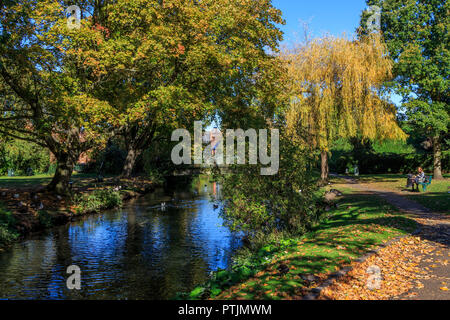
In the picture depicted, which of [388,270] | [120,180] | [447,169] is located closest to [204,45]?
[388,270]

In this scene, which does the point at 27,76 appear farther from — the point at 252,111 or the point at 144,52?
the point at 252,111

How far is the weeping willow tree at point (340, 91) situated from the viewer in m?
26.5

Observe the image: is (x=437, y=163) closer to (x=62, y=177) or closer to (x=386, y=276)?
(x=386, y=276)

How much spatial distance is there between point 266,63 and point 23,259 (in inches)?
636

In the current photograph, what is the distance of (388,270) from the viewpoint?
7953mm

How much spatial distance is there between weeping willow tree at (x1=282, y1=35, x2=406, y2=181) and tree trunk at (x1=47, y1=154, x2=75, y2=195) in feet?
47.3

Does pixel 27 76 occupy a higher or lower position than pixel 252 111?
higher

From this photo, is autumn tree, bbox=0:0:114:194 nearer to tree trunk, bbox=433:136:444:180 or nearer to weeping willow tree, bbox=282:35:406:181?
weeping willow tree, bbox=282:35:406:181

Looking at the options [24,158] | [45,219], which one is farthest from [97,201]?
[24,158]

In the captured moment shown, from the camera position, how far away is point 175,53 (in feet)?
63.2

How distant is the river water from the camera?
30.0ft
